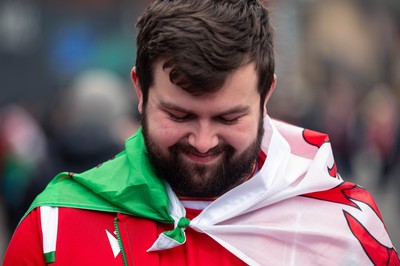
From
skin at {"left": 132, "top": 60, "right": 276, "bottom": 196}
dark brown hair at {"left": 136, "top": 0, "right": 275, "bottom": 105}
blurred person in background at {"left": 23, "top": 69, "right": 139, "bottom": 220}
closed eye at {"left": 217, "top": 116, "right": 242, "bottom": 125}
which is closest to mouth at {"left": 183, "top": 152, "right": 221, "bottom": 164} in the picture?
skin at {"left": 132, "top": 60, "right": 276, "bottom": 196}

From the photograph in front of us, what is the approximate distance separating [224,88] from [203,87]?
79 mm

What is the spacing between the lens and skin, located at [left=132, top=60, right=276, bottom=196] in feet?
9.25

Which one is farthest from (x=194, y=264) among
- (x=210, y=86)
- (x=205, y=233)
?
(x=210, y=86)

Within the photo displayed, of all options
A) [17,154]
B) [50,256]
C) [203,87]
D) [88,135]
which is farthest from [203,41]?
[17,154]

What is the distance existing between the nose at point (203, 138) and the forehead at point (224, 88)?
0.29 ft

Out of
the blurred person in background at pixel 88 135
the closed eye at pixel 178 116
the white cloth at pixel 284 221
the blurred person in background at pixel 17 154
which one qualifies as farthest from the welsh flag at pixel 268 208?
the blurred person in background at pixel 17 154

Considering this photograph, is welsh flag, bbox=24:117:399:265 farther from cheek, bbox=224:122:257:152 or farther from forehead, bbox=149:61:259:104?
forehead, bbox=149:61:259:104

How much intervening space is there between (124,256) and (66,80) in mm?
10543

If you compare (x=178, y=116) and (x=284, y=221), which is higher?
(x=178, y=116)

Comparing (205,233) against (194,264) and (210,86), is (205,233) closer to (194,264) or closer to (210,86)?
(194,264)

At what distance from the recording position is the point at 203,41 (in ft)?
9.19

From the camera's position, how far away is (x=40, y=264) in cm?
291

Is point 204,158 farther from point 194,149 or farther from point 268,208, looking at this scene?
point 268,208

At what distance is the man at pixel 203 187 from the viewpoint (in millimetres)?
2828
